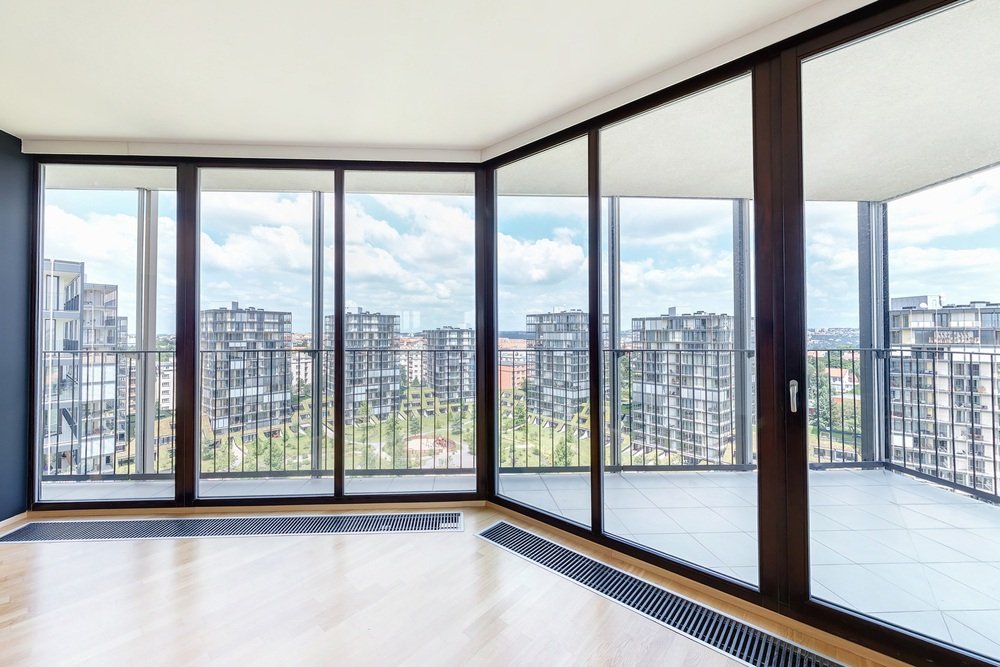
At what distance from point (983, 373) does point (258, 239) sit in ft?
13.4

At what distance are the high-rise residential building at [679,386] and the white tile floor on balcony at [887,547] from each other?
1.42ft

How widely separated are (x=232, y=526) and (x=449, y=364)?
178cm

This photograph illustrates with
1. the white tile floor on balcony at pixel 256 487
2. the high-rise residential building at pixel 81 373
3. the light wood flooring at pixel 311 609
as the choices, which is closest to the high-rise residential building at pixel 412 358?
the white tile floor on balcony at pixel 256 487

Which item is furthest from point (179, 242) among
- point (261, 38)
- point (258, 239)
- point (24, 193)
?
point (261, 38)

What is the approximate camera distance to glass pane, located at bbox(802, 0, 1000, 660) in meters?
1.52

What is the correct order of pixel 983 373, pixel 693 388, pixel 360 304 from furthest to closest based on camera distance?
pixel 360 304 → pixel 693 388 → pixel 983 373

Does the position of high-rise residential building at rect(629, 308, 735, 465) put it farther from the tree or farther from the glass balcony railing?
the tree

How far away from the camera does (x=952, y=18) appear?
153cm

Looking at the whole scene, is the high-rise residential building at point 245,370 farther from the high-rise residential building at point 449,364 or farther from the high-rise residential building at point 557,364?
the high-rise residential building at point 557,364

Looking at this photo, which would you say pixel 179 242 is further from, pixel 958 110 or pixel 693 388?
pixel 958 110

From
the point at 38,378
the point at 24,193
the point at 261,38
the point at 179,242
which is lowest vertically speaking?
the point at 38,378

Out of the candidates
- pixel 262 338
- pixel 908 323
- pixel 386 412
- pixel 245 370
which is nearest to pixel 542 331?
pixel 386 412

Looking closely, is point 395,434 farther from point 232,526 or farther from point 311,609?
point 311,609

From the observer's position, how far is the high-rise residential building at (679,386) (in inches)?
108
